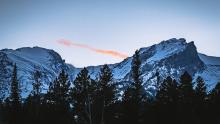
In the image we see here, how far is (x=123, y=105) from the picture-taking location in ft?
256

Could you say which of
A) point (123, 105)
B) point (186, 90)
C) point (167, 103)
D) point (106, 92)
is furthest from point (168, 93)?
point (106, 92)

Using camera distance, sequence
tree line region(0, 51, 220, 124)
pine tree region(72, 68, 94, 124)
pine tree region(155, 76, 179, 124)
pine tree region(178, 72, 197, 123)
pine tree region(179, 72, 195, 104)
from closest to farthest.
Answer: pine tree region(155, 76, 179, 124) → pine tree region(178, 72, 197, 123) → tree line region(0, 51, 220, 124) → pine tree region(179, 72, 195, 104) → pine tree region(72, 68, 94, 124)

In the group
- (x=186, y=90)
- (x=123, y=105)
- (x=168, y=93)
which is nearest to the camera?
(x=123, y=105)

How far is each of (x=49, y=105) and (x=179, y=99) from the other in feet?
86.2

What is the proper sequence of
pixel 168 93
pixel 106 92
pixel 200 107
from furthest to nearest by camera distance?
pixel 106 92 < pixel 168 93 < pixel 200 107

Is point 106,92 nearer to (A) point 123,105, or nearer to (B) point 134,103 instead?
(A) point 123,105

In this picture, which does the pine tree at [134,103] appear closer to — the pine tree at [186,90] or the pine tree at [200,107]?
the pine tree at [186,90]

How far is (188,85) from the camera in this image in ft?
273

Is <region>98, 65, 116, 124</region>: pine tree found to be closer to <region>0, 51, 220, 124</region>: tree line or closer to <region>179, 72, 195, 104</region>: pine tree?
<region>0, 51, 220, 124</region>: tree line

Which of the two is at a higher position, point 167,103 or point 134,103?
point 134,103

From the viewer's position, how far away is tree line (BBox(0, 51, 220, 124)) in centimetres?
7625

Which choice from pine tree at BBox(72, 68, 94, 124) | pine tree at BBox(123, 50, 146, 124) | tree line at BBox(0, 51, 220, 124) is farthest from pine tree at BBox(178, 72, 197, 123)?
pine tree at BBox(72, 68, 94, 124)

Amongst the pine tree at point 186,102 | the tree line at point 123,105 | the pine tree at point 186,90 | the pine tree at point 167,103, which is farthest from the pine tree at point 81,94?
the pine tree at point 186,90

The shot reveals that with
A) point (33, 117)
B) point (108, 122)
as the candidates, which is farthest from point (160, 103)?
point (33, 117)
